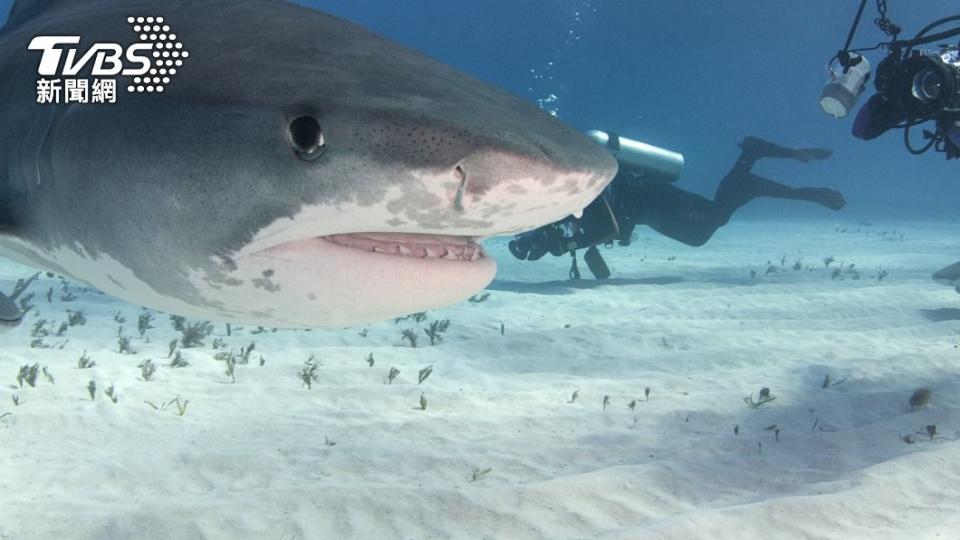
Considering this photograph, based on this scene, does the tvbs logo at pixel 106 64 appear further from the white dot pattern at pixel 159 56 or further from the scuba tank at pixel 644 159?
the scuba tank at pixel 644 159

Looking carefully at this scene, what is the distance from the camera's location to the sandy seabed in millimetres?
3131

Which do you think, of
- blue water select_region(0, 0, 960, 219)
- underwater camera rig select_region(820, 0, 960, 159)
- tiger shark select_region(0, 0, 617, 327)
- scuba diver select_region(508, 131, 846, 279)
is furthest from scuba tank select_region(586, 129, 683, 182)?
blue water select_region(0, 0, 960, 219)

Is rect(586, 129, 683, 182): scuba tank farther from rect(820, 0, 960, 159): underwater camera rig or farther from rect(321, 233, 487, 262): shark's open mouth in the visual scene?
rect(321, 233, 487, 262): shark's open mouth

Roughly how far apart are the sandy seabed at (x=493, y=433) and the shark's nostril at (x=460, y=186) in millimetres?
1898

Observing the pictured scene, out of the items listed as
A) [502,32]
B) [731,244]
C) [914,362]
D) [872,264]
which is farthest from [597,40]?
[914,362]

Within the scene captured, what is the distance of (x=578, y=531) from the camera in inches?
122

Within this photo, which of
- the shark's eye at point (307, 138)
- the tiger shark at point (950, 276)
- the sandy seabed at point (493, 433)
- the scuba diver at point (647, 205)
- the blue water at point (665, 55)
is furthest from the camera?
the blue water at point (665, 55)

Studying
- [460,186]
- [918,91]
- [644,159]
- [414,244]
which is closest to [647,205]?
[644,159]

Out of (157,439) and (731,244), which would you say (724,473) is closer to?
(157,439)

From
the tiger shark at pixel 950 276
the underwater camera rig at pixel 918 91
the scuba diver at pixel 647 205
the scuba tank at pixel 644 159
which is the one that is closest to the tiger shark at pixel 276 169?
the underwater camera rig at pixel 918 91

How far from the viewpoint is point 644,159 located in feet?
40.9

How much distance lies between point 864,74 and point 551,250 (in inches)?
211

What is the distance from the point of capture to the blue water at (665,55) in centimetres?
6894

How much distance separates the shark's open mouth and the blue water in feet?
190
